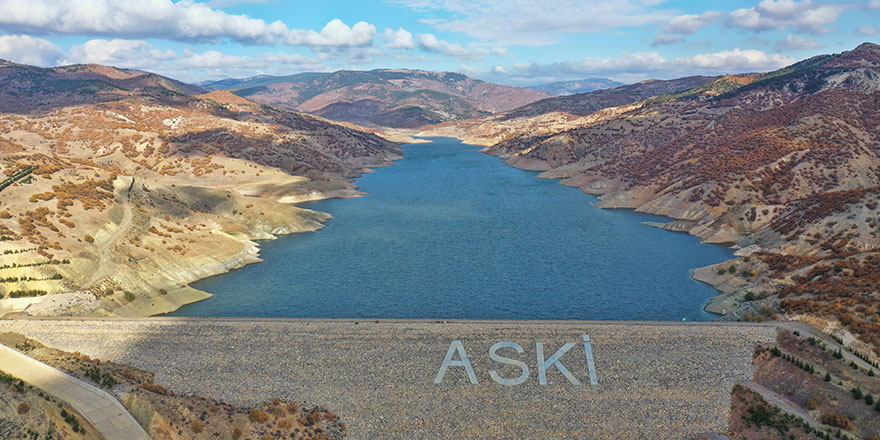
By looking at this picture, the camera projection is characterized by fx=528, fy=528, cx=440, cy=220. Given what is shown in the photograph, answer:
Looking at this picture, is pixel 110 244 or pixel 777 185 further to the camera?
pixel 777 185

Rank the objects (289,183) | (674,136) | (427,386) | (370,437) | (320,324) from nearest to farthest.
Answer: (370,437)
(427,386)
(320,324)
(289,183)
(674,136)

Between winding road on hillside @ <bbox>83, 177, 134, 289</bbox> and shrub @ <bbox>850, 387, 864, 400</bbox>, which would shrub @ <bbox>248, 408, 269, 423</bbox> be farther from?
shrub @ <bbox>850, 387, 864, 400</bbox>

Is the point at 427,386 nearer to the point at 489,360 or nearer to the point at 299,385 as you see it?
the point at 489,360

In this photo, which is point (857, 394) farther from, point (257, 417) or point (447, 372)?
point (257, 417)

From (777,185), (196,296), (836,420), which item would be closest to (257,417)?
(196,296)

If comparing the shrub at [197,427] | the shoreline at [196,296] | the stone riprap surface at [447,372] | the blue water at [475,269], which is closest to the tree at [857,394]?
the stone riprap surface at [447,372]

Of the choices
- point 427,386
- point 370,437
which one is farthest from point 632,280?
point 370,437
